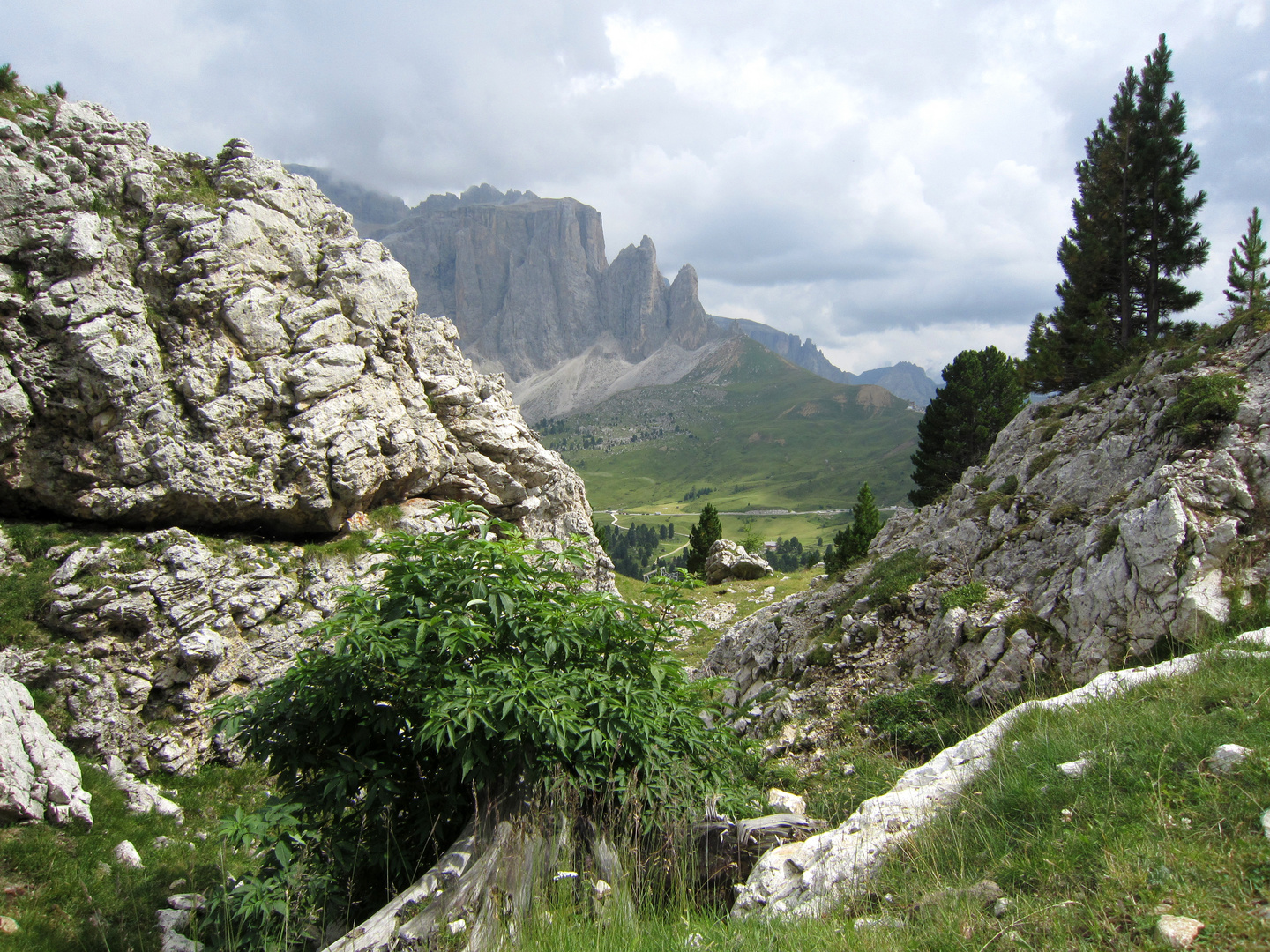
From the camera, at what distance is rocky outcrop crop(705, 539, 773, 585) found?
4888 centimetres

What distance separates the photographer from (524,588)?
6.97 m

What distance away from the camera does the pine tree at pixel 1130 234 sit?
23641mm

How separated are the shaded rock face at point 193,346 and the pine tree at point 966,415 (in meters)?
37.8

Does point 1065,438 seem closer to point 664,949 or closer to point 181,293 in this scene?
point 664,949

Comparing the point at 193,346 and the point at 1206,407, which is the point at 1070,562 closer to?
the point at 1206,407

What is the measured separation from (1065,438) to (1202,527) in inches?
308

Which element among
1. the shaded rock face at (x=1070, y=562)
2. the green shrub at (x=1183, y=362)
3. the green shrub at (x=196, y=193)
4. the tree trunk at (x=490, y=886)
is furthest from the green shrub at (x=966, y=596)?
the green shrub at (x=196, y=193)

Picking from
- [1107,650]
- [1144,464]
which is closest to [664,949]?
[1107,650]

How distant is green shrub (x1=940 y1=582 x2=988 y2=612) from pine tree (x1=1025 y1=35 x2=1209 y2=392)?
16.1 m

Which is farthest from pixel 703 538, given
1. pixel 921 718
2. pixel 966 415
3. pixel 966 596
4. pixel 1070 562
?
pixel 921 718

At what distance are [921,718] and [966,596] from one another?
3.48 meters

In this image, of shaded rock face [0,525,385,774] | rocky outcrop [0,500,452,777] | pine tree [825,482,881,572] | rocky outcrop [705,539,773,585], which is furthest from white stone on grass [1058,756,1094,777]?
rocky outcrop [705,539,773,585]

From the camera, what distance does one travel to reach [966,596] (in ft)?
43.2

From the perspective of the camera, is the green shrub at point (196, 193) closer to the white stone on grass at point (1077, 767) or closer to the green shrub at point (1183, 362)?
the white stone on grass at point (1077, 767)
